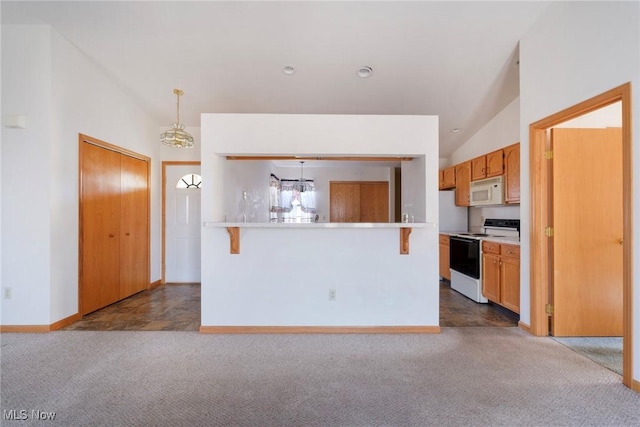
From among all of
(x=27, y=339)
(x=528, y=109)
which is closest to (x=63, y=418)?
(x=27, y=339)

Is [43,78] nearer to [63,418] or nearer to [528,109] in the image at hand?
[63,418]

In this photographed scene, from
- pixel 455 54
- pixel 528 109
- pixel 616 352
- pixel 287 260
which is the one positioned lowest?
pixel 616 352

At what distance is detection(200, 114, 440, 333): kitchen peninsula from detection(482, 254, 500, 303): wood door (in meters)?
1.12

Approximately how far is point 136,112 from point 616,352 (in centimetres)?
599

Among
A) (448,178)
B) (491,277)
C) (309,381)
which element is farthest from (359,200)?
(309,381)

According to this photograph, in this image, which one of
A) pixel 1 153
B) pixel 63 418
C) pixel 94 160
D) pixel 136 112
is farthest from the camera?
pixel 136 112

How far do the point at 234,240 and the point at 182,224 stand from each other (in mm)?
2559

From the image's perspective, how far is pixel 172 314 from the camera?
11.0 ft

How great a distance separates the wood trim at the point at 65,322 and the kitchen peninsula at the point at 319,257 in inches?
59.5

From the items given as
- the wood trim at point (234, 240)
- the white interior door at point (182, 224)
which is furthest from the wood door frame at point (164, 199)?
the wood trim at point (234, 240)

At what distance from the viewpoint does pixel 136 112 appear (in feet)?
13.5

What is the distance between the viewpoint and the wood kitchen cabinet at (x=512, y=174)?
3.49 metres

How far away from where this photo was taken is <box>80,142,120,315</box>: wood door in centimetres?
329

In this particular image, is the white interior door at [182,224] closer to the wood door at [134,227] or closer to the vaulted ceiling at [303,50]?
the wood door at [134,227]
